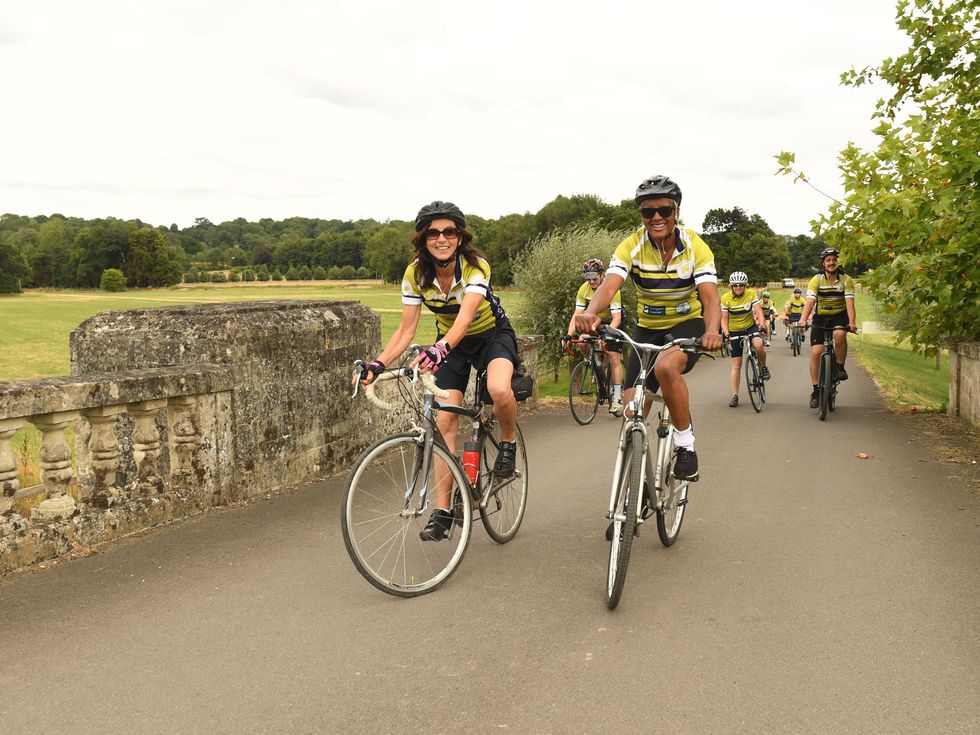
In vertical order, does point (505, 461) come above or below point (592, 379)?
above

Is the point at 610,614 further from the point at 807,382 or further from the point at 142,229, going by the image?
the point at 142,229

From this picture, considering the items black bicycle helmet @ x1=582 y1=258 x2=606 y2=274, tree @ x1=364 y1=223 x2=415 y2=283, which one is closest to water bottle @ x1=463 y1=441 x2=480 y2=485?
black bicycle helmet @ x1=582 y1=258 x2=606 y2=274

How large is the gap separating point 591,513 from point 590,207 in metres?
98.7

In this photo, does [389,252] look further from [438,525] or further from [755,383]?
[438,525]

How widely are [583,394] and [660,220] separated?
674cm

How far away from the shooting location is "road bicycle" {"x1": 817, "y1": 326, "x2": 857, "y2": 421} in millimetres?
12031

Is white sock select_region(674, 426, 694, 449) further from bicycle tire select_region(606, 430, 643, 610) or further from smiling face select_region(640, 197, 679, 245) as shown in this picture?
smiling face select_region(640, 197, 679, 245)

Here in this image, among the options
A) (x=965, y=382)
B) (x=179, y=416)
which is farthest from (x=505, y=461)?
(x=965, y=382)

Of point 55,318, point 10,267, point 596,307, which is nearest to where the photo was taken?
point 596,307

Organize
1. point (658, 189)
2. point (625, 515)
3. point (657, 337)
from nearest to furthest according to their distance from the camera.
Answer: point (625, 515), point (658, 189), point (657, 337)

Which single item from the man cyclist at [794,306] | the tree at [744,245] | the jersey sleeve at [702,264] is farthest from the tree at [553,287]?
the tree at [744,245]

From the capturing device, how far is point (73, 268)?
4392 inches

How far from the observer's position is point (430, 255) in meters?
5.26

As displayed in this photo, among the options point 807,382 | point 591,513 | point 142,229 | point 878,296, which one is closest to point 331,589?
point 591,513
